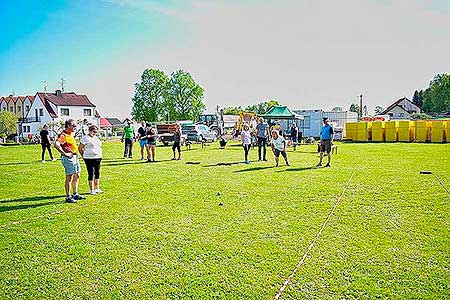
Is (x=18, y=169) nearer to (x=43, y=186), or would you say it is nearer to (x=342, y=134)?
(x=43, y=186)

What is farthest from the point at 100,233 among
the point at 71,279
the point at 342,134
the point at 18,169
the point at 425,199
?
the point at 342,134

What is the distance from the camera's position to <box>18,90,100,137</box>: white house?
60.1 meters

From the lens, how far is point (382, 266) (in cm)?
491

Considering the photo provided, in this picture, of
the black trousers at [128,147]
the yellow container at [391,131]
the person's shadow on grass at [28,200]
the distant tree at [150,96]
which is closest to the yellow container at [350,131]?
the yellow container at [391,131]

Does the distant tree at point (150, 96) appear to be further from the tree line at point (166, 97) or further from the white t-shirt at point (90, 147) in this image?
the white t-shirt at point (90, 147)

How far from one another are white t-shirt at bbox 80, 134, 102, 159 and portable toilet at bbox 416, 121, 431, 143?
29.0 m

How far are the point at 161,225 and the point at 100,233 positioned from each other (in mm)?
1042

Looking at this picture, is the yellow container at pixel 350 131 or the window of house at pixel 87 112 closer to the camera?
the yellow container at pixel 350 131

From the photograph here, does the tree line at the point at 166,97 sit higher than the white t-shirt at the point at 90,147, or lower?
higher

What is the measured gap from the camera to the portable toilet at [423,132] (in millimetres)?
31344

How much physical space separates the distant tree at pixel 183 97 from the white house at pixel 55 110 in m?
15.4

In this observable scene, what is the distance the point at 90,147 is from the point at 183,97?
65.2m

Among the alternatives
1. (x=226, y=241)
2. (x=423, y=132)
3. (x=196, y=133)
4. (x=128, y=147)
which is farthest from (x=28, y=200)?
(x=423, y=132)

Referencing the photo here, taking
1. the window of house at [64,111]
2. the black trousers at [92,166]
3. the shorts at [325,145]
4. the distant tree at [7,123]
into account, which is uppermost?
the window of house at [64,111]
